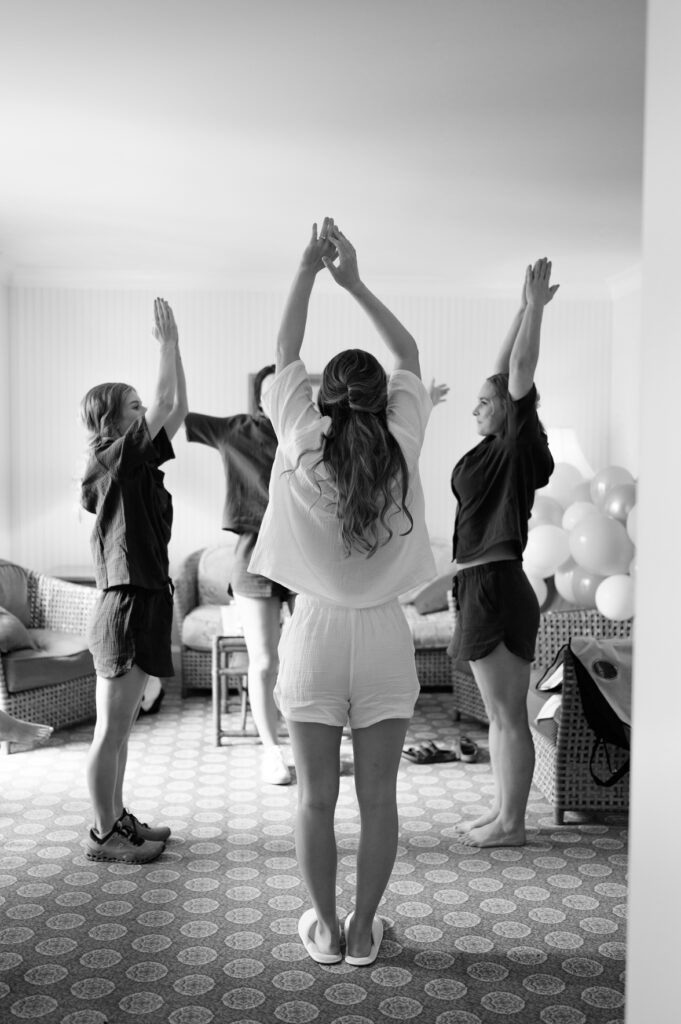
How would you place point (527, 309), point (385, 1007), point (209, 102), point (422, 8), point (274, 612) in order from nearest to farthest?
point (385, 1007) < point (527, 309) < point (422, 8) < point (209, 102) < point (274, 612)

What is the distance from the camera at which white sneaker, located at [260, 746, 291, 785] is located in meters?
3.98

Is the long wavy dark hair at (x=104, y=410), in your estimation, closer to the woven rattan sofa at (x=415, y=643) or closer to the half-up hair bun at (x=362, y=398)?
the half-up hair bun at (x=362, y=398)

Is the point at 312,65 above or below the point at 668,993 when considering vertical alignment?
above

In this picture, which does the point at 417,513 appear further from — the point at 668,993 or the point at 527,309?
the point at 668,993

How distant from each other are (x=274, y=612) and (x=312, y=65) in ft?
6.86

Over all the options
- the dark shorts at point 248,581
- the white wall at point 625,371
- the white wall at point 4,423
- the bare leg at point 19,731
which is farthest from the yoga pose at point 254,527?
the white wall at point 625,371

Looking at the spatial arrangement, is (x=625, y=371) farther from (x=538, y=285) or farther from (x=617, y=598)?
(x=538, y=285)

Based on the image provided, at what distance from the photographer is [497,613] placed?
118 inches

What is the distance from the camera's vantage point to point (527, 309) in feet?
8.78

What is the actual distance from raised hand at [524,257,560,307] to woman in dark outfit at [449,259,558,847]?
249 millimetres

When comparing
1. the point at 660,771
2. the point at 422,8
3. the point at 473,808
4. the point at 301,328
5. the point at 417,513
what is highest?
the point at 422,8

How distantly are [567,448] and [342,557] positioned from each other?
14.8 feet

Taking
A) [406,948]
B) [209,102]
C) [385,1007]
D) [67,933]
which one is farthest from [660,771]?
[209,102]

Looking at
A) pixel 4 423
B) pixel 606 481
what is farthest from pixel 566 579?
pixel 4 423
